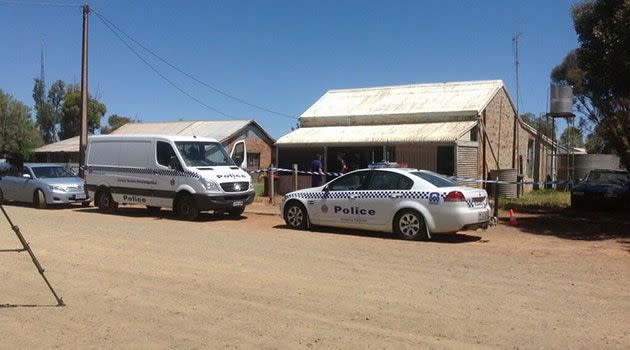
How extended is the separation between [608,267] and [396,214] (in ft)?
13.0

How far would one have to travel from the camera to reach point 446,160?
74.5 ft

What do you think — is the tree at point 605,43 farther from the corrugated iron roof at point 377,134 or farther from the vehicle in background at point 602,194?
the corrugated iron roof at point 377,134

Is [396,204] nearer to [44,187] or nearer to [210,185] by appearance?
[210,185]

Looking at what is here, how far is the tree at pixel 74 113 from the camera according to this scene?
55.3 m

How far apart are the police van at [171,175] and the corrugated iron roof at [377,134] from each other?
7965mm

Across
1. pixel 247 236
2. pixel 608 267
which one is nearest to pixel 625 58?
pixel 608 267

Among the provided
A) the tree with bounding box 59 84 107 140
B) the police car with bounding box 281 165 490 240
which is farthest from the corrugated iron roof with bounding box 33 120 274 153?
the police car with bounding box 281 165 490 240

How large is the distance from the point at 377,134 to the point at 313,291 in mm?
17557

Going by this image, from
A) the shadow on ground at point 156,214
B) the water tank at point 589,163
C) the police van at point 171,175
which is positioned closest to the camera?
the police van at point 171,175

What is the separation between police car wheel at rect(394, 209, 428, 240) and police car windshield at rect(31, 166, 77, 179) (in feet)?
41.2

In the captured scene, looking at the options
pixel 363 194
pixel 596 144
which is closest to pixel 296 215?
pixel 363 194

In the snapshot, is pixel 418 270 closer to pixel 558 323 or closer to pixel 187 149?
pixel 558 323

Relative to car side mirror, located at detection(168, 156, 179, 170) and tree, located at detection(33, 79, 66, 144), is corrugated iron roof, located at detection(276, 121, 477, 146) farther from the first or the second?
tree, located at detection(33, 79, 66, 144)

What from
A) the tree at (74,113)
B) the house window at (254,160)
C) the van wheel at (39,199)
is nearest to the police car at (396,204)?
the van wheel at (39,199)
